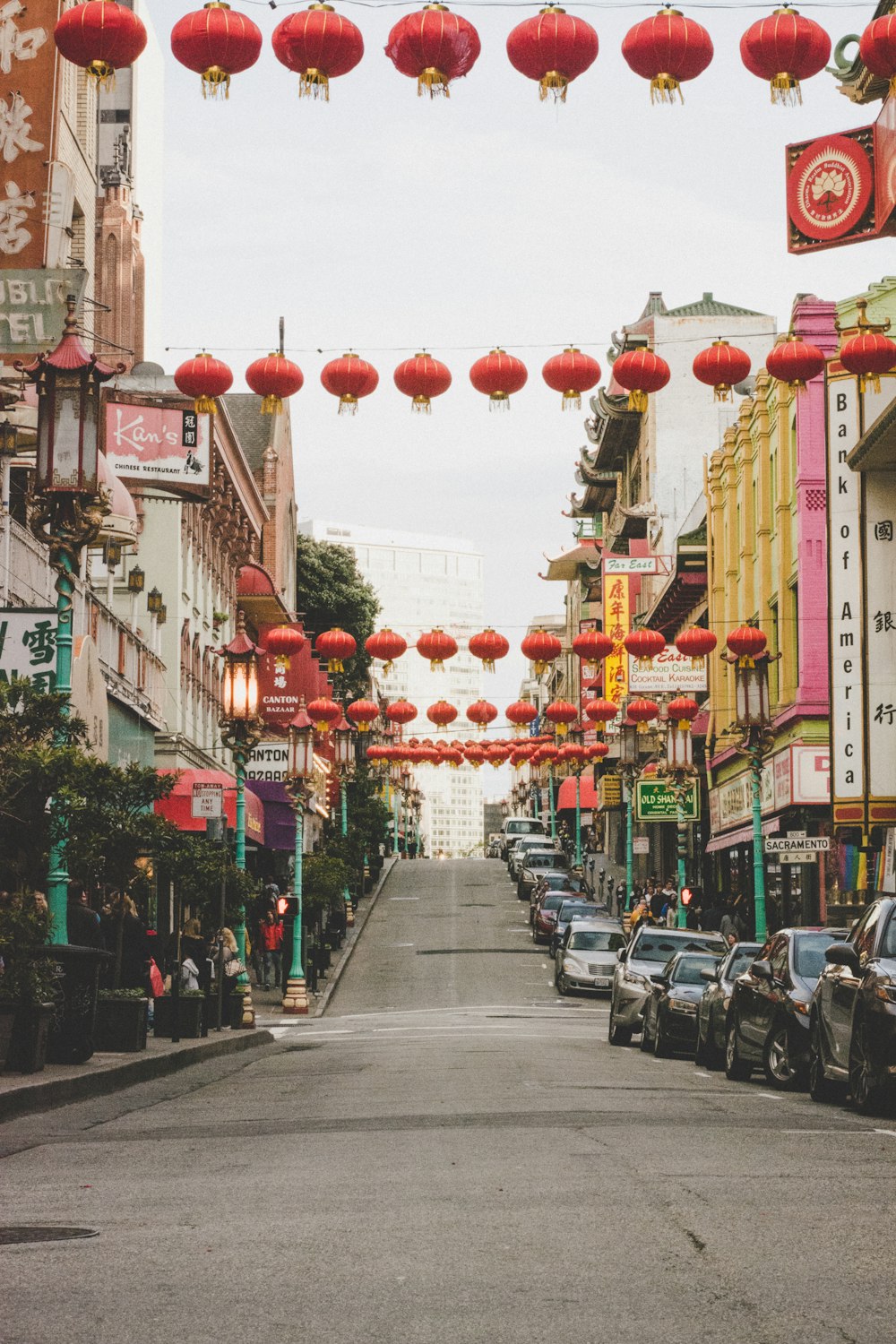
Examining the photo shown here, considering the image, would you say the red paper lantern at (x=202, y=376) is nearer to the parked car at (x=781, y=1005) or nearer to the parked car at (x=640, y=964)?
the parked car at (x=781, y=1005)

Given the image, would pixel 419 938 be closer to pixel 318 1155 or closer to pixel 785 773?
pixel 785 773

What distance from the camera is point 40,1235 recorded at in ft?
25.8

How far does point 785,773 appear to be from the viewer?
132 feet

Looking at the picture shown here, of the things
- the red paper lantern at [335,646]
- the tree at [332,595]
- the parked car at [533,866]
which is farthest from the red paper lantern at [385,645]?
the tree at [332,595]

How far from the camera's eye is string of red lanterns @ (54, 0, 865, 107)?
13.3m

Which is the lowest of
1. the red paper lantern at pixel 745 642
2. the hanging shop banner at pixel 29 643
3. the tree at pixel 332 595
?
the hanging shop banner at pixel 29 643

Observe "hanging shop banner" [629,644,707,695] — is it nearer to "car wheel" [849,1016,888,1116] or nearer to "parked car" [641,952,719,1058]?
"parked car" [641,952,719,1058]

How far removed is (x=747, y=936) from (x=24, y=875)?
28020mm

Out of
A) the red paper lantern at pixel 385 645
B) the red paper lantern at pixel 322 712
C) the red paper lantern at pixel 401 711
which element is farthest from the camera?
the red paper lantern at pixel 322 712

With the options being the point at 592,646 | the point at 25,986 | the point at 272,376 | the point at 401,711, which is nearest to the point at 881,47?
the point at 272,376

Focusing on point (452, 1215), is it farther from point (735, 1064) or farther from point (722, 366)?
point (722, 366)

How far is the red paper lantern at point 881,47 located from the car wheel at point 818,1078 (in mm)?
7643

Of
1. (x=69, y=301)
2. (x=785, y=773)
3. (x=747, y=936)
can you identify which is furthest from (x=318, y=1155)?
(x=747, y=936)

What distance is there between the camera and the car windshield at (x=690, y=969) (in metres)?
24.6
